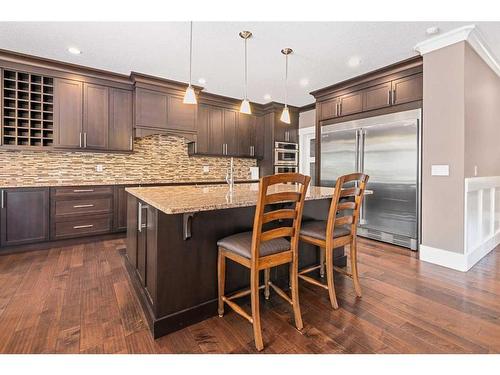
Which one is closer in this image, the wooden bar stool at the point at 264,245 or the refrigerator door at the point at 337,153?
the wooden bar stool at the point at 264,245

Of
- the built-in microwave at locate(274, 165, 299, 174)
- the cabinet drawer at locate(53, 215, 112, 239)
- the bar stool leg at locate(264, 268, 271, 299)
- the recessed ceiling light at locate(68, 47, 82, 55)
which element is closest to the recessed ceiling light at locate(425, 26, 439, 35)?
the bar stool leg at locate(264, 268, 271, 299)

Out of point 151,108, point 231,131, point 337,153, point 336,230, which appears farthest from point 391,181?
point 151,108

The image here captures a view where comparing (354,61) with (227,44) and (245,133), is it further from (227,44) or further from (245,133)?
(245,133)

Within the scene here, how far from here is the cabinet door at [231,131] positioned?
5090mm

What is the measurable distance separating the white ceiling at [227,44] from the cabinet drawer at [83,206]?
1875 millimetres

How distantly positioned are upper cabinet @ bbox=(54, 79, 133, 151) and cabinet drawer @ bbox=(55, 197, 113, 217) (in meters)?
0.76

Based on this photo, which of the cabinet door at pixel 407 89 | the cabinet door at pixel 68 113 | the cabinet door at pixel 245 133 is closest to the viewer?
the cabinet door at pixel 407 89

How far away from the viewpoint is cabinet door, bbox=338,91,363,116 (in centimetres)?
393

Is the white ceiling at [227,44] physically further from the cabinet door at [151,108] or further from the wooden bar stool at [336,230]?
the wooden bar stool at [336,230]

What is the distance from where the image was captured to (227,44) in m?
2.87

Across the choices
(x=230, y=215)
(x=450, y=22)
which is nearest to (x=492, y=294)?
(x=230, y=215)

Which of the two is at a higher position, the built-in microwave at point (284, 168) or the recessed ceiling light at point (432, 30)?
the recessed ceiling light at point (432, 30)

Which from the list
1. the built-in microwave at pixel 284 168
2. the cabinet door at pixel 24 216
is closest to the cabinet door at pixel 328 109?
the built-in microwave at pixel 284 168

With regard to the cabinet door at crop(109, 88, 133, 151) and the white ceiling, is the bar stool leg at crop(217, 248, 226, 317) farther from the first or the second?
the cabinet door at crop(109, 88, 133, 151)
